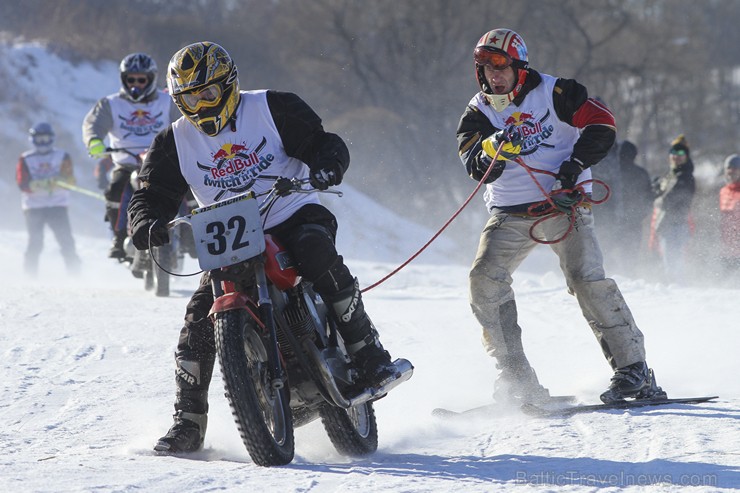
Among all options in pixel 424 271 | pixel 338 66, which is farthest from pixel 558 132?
pixel 338 66

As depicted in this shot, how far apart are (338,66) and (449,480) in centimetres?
3145

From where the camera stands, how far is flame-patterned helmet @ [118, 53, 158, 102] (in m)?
11.7

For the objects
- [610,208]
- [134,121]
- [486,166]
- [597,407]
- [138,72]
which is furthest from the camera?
[610,208]

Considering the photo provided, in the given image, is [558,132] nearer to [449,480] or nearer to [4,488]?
[449,480]

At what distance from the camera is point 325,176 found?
5.16m

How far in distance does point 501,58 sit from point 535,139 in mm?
500

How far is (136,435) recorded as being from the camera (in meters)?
5.84

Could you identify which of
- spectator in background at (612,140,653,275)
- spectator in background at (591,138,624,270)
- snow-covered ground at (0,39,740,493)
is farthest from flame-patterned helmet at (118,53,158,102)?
spectator in background at (612,140,653,275)

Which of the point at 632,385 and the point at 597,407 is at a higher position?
the point at 632,385

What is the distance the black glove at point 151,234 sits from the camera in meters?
5.18

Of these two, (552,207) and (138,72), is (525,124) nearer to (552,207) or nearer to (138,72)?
(552,207)

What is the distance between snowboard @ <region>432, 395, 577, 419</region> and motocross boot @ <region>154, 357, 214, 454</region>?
142cm

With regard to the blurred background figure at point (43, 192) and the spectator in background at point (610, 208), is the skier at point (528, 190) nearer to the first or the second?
the spectator in background at point (610, 208)

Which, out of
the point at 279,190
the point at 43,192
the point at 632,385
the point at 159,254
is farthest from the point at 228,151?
the point at 43,192
